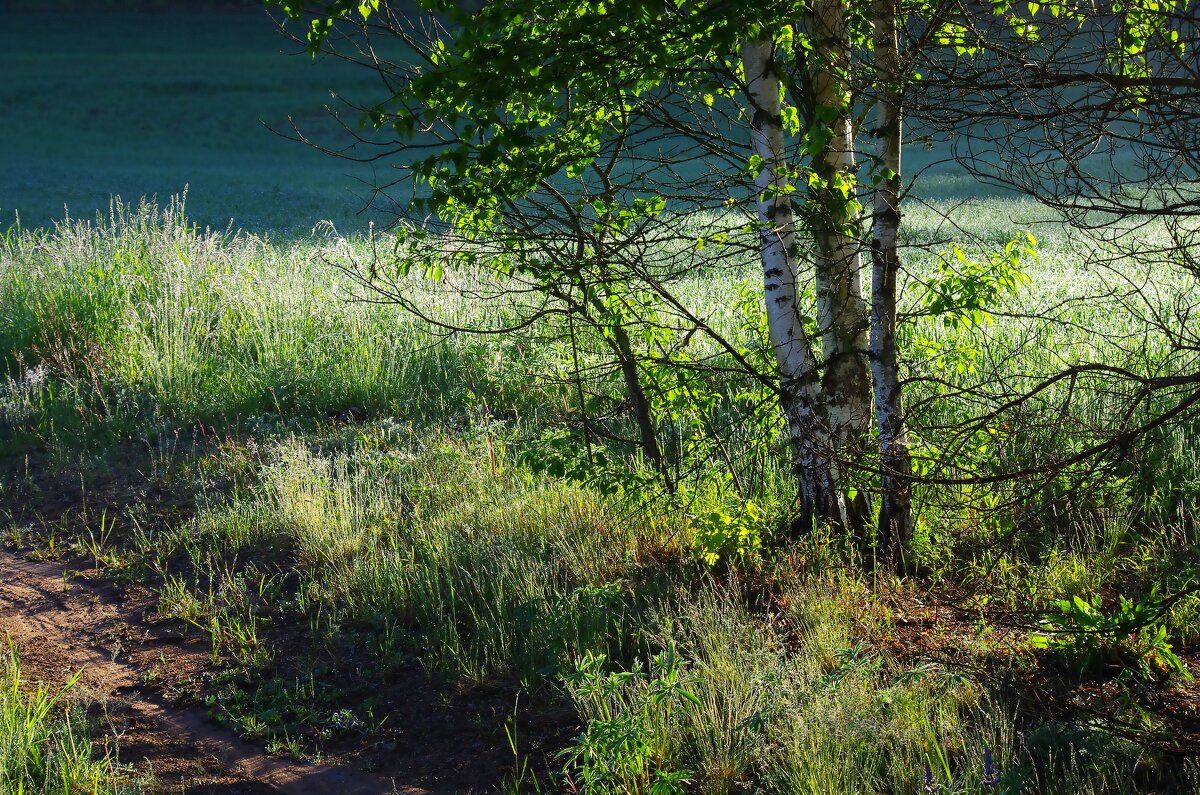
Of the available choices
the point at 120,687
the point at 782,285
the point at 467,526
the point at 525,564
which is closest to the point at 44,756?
the point at 120,687

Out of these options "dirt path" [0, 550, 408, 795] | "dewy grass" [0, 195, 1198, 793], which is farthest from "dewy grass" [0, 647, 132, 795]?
"dewy grass" [0, 195, 1198, 793]

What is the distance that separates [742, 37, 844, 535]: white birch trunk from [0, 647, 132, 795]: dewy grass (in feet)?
10.4

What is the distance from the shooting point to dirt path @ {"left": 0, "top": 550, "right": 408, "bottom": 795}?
13.2 feet

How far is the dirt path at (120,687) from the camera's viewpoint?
4012 millimetres

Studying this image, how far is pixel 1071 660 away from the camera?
414 cm

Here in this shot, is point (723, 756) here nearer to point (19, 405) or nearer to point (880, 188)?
point (880, 188)

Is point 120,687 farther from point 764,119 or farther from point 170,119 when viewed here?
point 170,119

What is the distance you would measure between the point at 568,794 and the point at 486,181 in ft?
7.94

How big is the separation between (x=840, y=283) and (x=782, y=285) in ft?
1.08

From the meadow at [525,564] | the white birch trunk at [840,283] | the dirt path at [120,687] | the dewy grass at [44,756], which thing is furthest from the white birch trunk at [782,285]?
the dewy grass at [44,756]

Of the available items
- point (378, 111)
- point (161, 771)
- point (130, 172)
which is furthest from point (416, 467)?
point (130, 172)

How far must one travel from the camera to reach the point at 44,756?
412cm

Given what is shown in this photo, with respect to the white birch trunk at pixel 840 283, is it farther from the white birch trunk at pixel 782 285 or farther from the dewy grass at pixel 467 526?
the dewy grass at pixel 467 526

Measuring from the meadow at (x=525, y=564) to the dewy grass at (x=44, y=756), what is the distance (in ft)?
0.07
